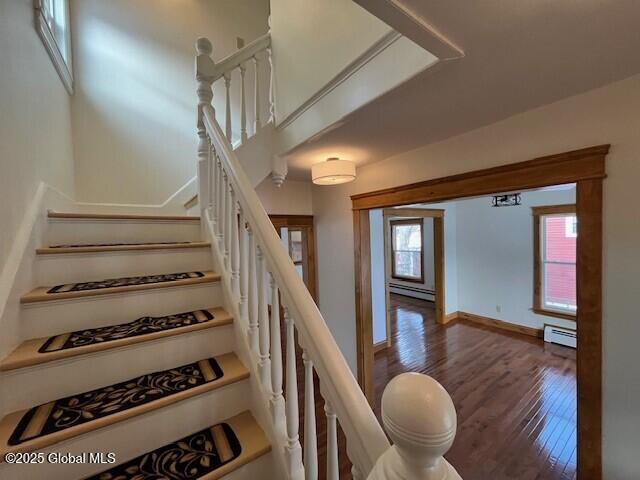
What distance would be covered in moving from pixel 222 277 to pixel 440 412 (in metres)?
1.27

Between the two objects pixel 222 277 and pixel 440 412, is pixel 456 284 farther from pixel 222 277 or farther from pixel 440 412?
pixel 440 412

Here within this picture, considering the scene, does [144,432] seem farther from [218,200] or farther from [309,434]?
[218,200]

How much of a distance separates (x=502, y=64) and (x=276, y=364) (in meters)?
1.38

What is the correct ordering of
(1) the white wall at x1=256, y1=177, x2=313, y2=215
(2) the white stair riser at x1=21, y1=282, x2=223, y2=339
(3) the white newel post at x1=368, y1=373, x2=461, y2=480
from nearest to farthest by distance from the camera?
(3) the white newel post at x1=368, y1=373, x2=461, y2=480 < (2) the white stair riser at x1=21, y1=282, x2=223, y2=339 < (1) the white wall at x1=256, y1=177, x2=313, y2=215

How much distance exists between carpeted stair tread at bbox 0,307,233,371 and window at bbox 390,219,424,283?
6.57 meters

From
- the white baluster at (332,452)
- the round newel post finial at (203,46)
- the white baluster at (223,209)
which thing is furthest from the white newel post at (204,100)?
the white baluster at (332,452)

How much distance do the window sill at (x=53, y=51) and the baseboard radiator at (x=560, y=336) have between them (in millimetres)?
6190

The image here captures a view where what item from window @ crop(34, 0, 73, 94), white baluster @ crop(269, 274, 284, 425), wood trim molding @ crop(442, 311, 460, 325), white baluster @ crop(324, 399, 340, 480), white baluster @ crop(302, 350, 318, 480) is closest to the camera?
white baluster @ crop(324, 399, 340, 480)

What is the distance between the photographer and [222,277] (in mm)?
1463

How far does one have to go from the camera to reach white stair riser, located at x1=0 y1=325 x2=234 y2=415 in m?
0.90

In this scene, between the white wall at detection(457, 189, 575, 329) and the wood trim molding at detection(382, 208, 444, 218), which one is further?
the white wall at detection(457, 189, 575, 329)

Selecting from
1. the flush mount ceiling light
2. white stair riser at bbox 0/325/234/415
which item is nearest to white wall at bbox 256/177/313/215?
the flush mount ceiling light

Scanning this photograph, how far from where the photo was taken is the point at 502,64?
1040 mm

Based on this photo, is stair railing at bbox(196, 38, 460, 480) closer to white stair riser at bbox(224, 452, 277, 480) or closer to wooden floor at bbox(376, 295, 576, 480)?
white stair riser at bbox(224, 452, 277, 480)
